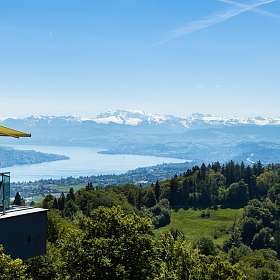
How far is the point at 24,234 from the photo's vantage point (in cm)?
2584

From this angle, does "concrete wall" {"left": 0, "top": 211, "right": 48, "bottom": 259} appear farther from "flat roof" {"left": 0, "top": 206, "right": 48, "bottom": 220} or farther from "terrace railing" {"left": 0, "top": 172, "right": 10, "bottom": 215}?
"terrace railing" {"left": 0, "top": 172, "right": 10, "bottom": 215}

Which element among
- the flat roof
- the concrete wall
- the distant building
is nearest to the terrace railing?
the distant building

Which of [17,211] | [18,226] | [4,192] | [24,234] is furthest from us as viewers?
[17,211]

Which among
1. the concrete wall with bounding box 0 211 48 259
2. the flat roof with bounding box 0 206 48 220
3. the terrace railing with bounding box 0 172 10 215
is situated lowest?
the concrete wall with bounding box 0 211 48 259

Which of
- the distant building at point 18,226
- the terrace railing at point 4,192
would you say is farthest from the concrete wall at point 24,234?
the terrace railing at point 4,192

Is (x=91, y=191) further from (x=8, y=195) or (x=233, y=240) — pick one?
(x=8, y=195)

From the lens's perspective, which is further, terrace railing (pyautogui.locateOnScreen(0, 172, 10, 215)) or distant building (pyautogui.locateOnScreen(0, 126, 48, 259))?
terrace railing (pyautogui.locateOnScreen(0, 172, 10, 215))

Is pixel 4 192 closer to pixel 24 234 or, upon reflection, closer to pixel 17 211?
→ pixel 17 211

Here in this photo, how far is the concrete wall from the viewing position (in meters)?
24.8

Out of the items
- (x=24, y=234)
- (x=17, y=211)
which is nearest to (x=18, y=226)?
(x=24, y=234)

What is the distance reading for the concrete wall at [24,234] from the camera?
24.8m

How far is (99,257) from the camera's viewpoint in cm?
3484

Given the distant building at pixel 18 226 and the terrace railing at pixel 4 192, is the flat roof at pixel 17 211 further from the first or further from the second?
the terrace railing at pixel 4 192

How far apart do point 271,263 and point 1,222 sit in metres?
109
